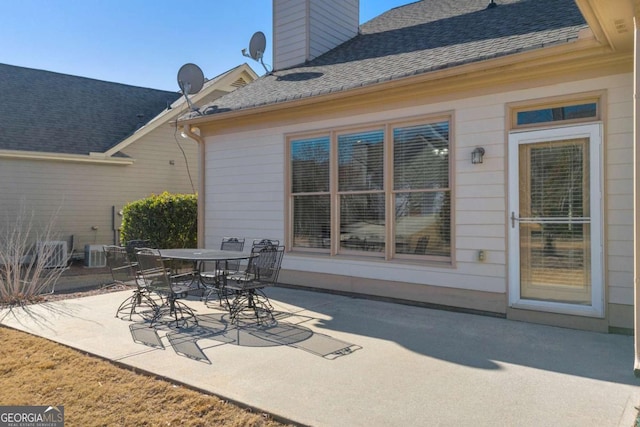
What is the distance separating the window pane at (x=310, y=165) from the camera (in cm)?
707

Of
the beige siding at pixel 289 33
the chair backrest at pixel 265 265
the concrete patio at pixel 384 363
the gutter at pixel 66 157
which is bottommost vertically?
the concrete patio at pixel 384 363

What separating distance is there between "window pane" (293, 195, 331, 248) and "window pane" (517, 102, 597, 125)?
3.07 m

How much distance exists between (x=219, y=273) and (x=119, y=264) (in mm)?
1318

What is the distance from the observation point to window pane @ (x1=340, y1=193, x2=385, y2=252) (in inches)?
254

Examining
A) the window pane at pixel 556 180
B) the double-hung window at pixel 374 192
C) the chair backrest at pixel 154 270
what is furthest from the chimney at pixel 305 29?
the chair backrest at pixel 154 270

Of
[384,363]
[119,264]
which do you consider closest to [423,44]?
[384,363]

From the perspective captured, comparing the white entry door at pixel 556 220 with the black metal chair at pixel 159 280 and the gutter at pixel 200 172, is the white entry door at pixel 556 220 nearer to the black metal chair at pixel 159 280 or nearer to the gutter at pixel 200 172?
the black metal chair at pixel 159 280

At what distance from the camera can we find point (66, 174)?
12.0m

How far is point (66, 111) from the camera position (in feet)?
43.7

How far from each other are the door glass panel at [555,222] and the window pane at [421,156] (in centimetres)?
101

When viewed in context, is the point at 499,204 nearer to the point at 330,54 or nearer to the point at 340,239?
→ the point at 340,239

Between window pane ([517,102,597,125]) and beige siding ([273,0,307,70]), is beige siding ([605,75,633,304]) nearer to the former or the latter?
window pane ([517,102,597,125])

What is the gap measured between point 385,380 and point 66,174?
11.6 meters

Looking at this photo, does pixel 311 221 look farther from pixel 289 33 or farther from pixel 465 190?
pixel 289 33
